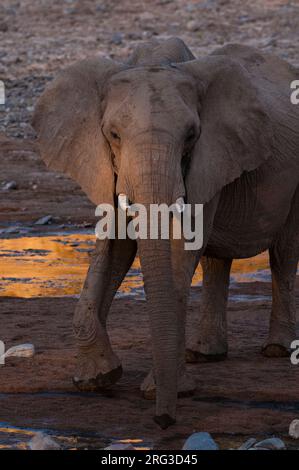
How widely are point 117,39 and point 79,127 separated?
17044 mm

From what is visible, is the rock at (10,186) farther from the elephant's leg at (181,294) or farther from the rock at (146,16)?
the rock at (146,16)

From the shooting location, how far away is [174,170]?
582cm

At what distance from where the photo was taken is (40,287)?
10.1m

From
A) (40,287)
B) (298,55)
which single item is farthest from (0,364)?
(298,55)

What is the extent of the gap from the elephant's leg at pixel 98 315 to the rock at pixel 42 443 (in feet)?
3.22

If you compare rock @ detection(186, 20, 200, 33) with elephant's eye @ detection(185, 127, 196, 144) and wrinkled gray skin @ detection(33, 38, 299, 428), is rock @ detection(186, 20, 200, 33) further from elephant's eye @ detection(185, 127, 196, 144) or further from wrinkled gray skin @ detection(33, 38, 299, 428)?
elephant's eye @ detection(185, 127, 196, 144)

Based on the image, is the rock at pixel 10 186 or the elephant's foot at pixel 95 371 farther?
the rock at pixel 10 186

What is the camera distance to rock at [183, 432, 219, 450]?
5617mm

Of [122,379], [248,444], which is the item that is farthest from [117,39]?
[248,444]

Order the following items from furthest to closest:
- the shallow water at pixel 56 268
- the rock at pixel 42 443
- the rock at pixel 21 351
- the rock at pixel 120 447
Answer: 1. the shallow water at pixel 56 268
2. the rock at pixel 21 351
3. the rock at pixel 42 443
4. the rock at pixel 120 447

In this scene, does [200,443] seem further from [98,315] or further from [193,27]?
[193,27]

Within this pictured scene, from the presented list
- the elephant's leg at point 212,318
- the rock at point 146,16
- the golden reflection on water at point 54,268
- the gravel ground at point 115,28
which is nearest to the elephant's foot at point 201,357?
the elephant's leg at point 212,318

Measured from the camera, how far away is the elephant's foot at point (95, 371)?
660 centimetres

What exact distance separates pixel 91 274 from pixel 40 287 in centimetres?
360
